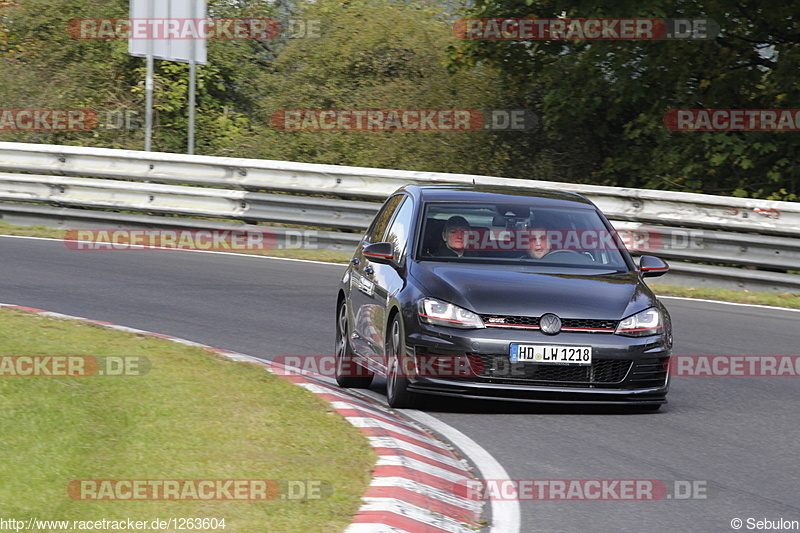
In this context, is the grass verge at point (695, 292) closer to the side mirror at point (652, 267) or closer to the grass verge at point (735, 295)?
the grass verge at point (735, 295)

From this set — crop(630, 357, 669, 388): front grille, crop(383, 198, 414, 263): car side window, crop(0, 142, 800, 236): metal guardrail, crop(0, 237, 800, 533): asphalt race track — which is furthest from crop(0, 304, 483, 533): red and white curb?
crop(0, 142, 800, 236): metal guardrail

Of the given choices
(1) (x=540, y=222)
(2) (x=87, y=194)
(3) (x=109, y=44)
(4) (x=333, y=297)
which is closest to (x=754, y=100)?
(4) (x=333, y=297)

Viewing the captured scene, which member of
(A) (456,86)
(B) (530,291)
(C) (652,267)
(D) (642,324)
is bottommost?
(D) (642,324)

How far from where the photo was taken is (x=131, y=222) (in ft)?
63.1

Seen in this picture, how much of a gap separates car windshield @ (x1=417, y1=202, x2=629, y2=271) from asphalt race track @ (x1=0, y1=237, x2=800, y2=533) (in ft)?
3.68

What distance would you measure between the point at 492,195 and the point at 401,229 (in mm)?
769

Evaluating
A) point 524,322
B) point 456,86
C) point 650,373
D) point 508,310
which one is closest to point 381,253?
point 508,310

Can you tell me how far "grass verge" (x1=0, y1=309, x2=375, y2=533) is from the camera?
18.8 ft

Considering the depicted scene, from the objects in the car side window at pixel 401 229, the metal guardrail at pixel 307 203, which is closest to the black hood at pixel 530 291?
the car side window at pixel 401 229

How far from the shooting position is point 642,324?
8.80m

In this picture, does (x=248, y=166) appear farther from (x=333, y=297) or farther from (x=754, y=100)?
(x=754, y=100)

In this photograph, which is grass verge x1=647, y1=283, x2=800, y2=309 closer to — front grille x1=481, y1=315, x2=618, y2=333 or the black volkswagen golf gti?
the black volkswagen golf gti

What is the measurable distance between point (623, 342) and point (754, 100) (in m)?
13.0

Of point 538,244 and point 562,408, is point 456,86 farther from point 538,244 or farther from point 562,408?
point 562,408
